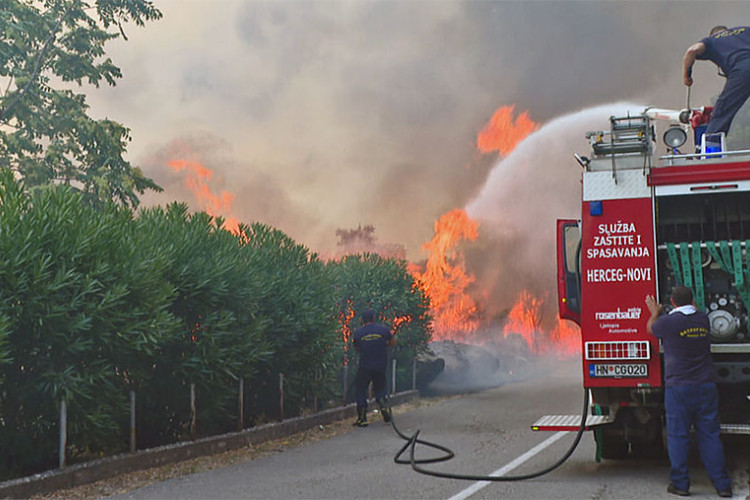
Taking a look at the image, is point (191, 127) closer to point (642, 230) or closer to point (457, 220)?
point (457, 220)

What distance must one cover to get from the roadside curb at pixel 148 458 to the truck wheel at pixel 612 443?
4.71 metres

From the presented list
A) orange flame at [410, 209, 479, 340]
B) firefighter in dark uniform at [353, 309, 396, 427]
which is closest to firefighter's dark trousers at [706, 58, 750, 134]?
firefighter in dark uniform at [353, 309, 396, 427]

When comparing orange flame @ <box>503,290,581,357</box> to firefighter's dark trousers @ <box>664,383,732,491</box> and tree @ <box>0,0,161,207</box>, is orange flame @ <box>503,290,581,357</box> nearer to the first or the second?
tree @ <box>0,0,161,207</box>

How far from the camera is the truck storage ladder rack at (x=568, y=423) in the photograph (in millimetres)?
8133

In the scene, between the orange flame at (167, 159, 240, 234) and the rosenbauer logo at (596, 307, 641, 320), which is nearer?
the rosenbauer logo at (596, 307, 641, 320)

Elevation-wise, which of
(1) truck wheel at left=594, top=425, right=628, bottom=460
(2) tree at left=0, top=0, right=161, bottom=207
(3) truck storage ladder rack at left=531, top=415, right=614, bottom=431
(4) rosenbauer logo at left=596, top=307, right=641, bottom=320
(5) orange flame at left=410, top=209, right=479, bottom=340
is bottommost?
(1) truck wheel at left=594, top=425, right=628, bottom=460

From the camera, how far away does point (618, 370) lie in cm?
771

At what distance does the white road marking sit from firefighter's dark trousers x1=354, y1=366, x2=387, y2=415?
10.5 ft

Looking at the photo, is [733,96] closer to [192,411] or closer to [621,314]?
[621,314]

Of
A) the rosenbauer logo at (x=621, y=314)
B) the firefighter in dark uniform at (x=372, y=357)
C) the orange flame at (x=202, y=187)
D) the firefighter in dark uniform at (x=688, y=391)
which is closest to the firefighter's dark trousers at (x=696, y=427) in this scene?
the firefighter in dark uniform at (x=688, y=391)

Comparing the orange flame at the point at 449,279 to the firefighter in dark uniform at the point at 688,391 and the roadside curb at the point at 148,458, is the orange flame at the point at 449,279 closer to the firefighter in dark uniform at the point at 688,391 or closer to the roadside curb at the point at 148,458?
the roadside curb at the point at 148,458

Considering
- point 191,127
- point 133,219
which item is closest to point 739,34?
point 133,219

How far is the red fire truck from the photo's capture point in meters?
7.68

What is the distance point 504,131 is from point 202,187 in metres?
16.3
